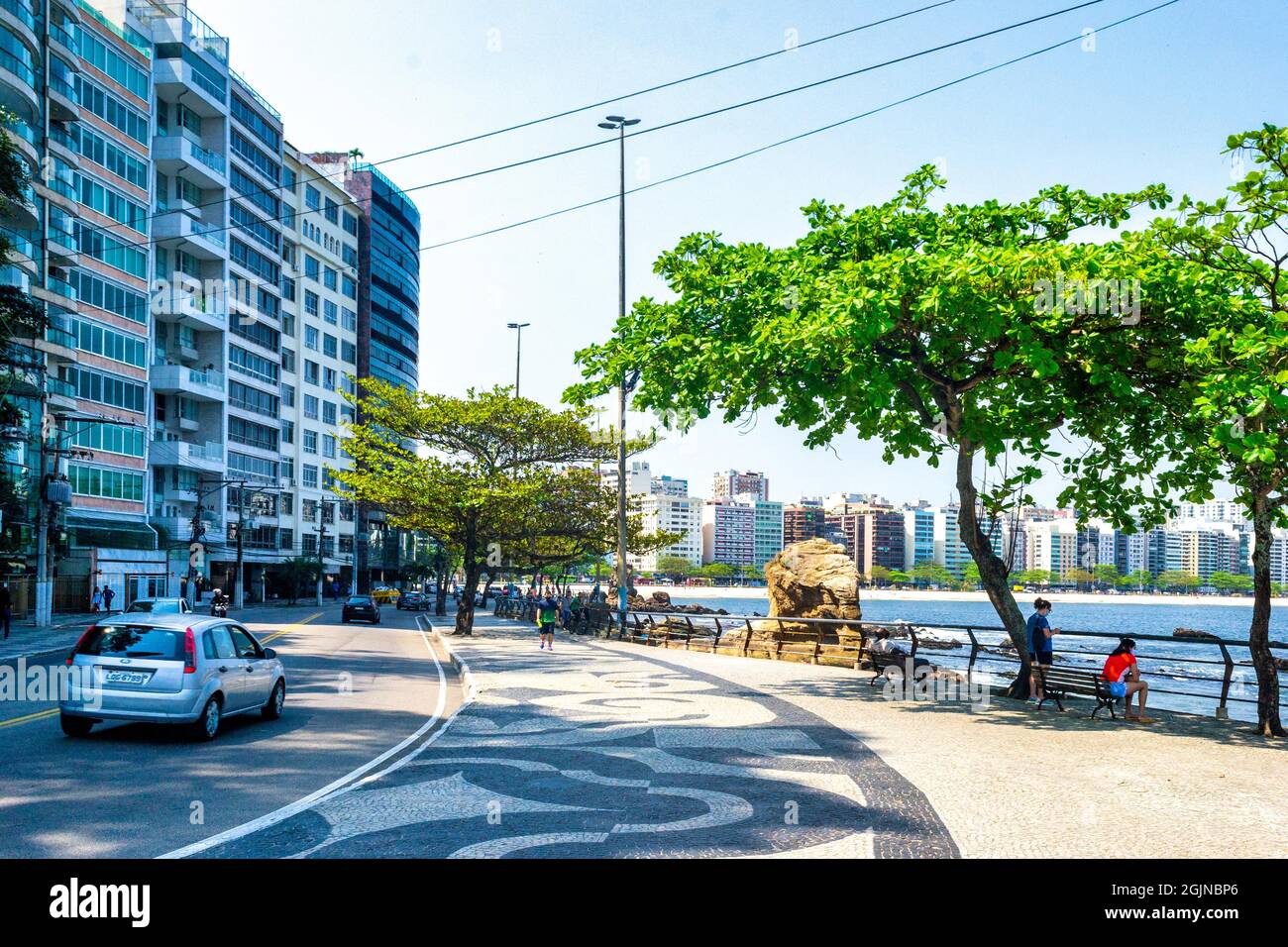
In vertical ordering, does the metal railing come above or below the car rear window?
below

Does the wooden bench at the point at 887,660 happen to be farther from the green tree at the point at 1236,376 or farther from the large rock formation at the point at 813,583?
the large rock formation at the point at 813,583

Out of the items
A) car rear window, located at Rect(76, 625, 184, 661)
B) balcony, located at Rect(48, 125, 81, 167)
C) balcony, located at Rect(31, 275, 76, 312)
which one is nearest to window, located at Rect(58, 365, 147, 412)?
balcony, located at Rect(31, 275, 76, 312)

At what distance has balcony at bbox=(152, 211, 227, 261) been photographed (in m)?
69.0

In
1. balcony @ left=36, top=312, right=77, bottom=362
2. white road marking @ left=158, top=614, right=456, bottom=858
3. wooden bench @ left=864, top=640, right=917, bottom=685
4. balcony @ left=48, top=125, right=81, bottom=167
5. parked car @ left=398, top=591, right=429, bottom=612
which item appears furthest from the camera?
parked car @ left=398, top=591, right=429, bottom=612

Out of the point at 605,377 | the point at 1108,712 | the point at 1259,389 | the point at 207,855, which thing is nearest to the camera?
the point at 207,855

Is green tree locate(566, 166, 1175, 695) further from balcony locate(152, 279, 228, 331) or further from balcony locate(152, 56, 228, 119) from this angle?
balcony locate(152, 56, 228, 119)

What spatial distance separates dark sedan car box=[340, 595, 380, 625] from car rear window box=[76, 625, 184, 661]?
37.0 m

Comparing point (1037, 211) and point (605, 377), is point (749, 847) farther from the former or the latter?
point (1037, 211)

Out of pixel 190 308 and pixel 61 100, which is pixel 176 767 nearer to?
pixel 61 100

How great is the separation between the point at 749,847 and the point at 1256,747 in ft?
29.3

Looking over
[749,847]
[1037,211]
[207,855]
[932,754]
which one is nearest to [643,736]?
[932,754]

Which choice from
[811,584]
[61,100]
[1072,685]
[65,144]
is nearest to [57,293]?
[65,144]

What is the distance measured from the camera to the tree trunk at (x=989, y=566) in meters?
18.4
